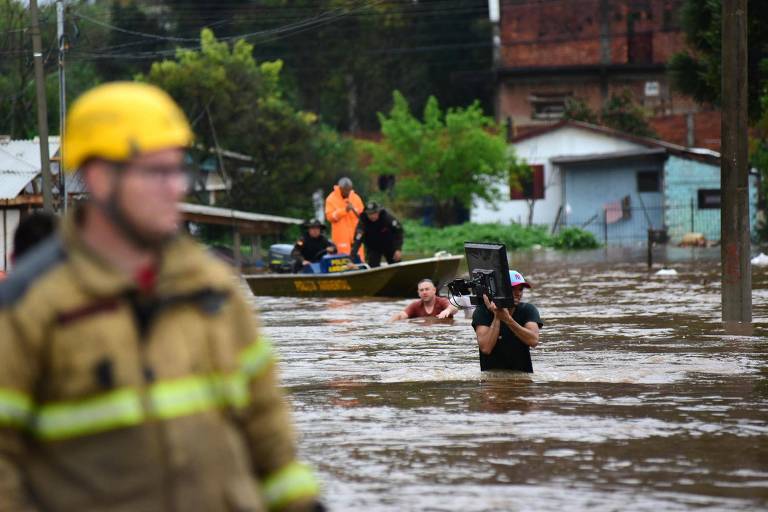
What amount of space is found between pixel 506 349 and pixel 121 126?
9424 mm

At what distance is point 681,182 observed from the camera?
178 ft

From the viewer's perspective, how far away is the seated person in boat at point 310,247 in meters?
25.4

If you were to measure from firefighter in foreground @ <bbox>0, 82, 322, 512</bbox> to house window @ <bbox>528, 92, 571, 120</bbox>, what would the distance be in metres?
65.3

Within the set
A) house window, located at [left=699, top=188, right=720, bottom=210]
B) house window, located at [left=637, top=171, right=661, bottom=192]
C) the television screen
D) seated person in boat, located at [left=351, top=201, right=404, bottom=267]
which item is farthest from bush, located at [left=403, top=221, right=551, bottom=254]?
the television screen

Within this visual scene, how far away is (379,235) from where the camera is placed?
2525 cm

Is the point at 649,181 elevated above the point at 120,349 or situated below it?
below

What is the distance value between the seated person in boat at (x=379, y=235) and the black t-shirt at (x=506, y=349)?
12060 millimetres

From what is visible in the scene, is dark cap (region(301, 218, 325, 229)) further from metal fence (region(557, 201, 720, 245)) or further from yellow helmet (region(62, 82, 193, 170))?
metal fence (region(557, 201, 720, 245))

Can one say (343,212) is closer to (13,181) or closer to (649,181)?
(13,181)

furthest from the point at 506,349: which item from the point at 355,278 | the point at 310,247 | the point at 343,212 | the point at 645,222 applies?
the point at 645,222

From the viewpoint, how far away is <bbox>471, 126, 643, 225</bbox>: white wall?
2212 inches

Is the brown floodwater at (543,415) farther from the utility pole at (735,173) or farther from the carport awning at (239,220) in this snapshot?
the carport awning at (239,220)

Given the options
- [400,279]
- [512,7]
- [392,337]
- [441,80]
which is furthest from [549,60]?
[392,337]

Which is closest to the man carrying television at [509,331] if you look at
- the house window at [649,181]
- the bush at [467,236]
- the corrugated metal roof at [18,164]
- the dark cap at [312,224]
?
the dark cap at [312,224]
